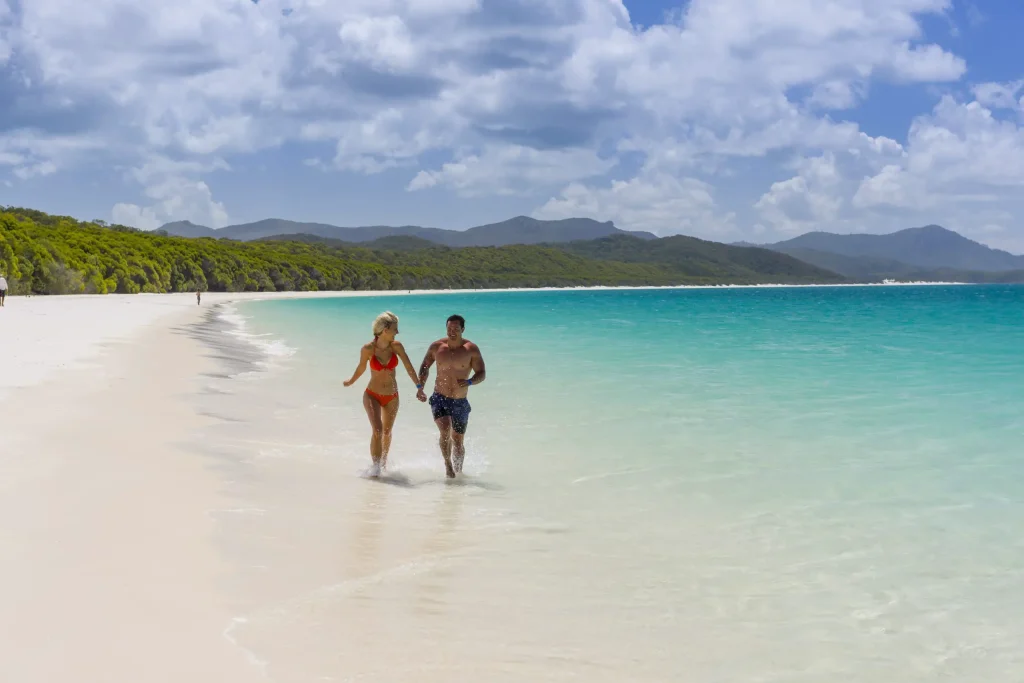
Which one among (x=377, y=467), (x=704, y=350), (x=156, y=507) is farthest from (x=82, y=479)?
(x=704, y=350)

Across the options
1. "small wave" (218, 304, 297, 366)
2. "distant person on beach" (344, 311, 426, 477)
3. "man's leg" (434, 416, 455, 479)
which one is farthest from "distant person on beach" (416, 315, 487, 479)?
"small wave" (218, 304, 297, 366)

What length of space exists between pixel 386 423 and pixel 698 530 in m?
3.93

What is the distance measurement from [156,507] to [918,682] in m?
6.19

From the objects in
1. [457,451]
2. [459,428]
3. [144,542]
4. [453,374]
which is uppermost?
[453,374]

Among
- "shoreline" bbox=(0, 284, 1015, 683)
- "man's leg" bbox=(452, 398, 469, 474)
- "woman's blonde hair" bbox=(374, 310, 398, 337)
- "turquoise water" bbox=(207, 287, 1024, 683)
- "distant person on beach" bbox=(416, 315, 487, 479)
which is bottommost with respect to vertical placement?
"turquoise water" bbox=(207, 287, 1024, 683)

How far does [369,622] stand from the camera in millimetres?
5492

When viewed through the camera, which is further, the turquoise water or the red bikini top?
the red bikini top

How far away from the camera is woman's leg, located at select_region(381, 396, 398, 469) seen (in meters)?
10.2

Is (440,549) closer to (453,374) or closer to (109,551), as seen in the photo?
(109,551)

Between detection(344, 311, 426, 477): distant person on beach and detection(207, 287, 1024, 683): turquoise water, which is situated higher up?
detection(344, 311, 426, 477): distant person on beach

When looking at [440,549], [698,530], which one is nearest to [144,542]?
[440,549]

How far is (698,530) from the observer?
8.46 meters

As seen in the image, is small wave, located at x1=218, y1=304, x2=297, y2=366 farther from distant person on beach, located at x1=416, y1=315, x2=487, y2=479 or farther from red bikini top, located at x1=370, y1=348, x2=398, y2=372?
distant person on beach, located at x1=416, y1=315, x2=487, y2=479

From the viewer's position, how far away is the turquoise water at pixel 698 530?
549 cm
